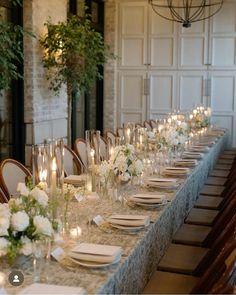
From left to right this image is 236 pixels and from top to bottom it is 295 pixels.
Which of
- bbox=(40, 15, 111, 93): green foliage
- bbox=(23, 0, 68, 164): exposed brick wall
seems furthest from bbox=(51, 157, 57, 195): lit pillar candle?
bbox=(40, 15, 111, 93): green foliage

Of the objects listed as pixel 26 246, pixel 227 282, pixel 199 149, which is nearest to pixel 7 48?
pixel 199 149

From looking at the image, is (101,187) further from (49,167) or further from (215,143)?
(215,143)

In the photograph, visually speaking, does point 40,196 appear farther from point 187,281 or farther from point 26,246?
point 187,281

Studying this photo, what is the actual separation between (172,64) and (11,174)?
24.0 feet

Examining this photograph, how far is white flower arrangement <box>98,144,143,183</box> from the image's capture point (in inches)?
136

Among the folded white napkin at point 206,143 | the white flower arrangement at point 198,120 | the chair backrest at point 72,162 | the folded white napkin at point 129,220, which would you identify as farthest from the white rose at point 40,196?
the white flower arrangement at point 198,120

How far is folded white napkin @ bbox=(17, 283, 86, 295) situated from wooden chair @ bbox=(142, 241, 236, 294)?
0.70 metres

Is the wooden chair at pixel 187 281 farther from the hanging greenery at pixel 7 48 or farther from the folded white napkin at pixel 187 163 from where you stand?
the hanging greenery at pixel 7 48

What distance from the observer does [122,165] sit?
3.54 m

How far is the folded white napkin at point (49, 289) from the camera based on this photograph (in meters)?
1.81

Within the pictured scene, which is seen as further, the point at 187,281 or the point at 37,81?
the point at 37,81

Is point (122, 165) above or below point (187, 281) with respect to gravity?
above

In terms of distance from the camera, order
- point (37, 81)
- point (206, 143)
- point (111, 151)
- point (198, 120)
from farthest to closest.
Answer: point (198, 120) < point (37, 81) < point (206, 143) < point (111, 151)

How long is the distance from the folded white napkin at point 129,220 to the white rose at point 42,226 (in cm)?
75
